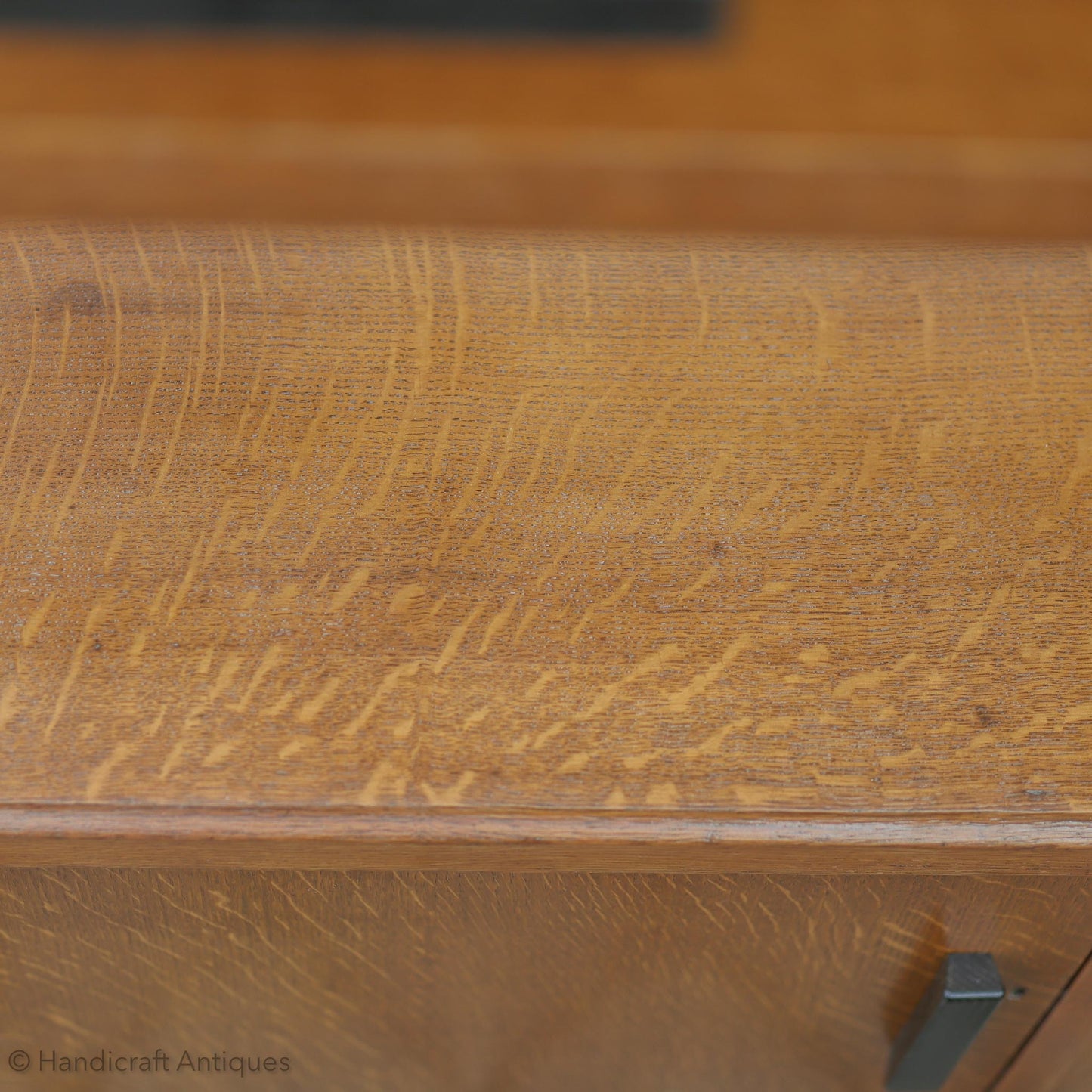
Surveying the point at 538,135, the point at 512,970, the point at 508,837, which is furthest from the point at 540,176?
the point at 512,970

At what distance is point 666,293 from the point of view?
460mm

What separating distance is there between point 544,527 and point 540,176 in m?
0.19

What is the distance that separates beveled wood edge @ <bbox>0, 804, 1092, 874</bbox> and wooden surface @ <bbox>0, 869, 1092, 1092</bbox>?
0.04 m

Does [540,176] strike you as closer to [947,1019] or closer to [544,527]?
[544,527]

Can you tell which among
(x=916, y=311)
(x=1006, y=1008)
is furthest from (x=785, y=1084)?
(x=916, y=311)

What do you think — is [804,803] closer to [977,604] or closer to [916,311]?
[977,604]

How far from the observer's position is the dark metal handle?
39cm

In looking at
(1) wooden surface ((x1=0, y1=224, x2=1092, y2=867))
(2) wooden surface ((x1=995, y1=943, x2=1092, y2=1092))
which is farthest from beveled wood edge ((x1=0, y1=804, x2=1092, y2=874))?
(2) wooden surface ((x1=995, y1=943, x2=1092, y2=1092))

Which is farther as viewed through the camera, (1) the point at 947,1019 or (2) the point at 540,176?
(1) the point at 947,1019

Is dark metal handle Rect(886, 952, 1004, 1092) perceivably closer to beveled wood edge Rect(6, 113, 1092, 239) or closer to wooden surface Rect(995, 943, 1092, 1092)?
wooden surface Rect(995, 943, 1092, 1092)

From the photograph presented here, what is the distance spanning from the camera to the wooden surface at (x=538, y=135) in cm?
20

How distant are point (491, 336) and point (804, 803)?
22cm

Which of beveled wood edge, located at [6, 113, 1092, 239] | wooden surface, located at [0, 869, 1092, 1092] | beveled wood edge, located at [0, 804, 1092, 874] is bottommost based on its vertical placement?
wooden surface, located at [0, 869, 1092, 1092]

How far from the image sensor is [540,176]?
0.20 metres
